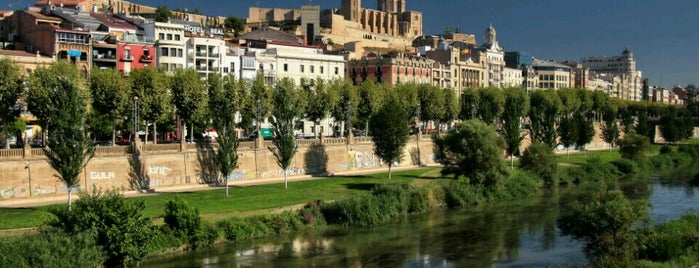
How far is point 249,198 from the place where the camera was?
208 ft

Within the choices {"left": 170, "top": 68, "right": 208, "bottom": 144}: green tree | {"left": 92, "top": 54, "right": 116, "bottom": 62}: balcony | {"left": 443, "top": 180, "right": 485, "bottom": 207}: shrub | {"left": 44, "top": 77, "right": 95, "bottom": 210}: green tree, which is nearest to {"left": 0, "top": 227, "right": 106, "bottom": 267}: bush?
{"left": 44, "top": 77, "right": 95, "bottom": 210}: green tree

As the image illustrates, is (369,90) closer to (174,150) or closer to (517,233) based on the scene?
(174,150)

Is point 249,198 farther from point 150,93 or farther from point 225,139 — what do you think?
point 150,93

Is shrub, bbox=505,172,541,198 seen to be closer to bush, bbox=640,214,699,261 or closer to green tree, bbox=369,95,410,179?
green tree, bbox=369,95,410,179

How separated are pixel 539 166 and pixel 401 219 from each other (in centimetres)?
2779

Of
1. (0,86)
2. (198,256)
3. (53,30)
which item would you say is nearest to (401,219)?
(198,256)

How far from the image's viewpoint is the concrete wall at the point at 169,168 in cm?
5975

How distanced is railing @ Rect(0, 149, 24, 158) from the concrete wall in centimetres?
35

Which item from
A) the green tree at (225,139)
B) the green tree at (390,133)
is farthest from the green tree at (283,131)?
the green tree at (390,133)

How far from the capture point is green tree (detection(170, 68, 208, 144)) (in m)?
77.8

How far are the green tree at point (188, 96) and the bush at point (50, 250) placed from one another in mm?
36149

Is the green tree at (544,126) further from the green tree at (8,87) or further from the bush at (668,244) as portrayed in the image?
the green tree at (8,87)

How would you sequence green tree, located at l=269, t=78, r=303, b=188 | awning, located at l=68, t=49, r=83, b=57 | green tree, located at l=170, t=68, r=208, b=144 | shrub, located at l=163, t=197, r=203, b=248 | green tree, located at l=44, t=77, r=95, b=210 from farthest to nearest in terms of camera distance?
1. awning, located at l=68, t=49, r=83, b=57
2. green tree, located at l=170, t=68, r=208, b=144
3. green tree, located at l=269, t=78, r=303, b=188
4. green tree, located at l=44, t=77, r=95, b=210
5. shrub, located at l=163, t=197, r=203, b=248

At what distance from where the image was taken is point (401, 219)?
6331 centimetres
